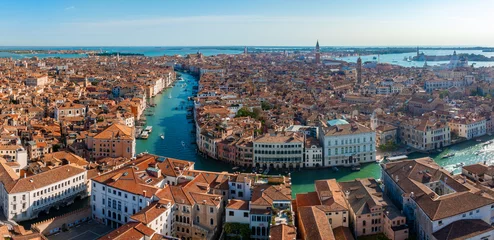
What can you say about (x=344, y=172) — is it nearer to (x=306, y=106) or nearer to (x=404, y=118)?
(x=404, y=118)

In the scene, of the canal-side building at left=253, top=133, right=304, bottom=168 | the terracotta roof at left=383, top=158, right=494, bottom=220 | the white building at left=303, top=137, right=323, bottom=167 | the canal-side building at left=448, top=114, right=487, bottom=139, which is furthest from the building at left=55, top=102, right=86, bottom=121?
the canal-side building at left=448, top=114, right=487, bottom=139

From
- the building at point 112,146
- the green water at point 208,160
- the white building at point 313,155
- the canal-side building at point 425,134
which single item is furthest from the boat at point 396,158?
the building at point 112,146

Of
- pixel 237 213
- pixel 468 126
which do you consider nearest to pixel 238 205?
pixel 237 213

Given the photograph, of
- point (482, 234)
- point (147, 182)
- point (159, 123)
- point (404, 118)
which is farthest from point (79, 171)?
point (404, 118)

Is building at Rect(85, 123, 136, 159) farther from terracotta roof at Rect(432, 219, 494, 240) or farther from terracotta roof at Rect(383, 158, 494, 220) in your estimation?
terracotta roof at Rect(432, 219, 494, 240)

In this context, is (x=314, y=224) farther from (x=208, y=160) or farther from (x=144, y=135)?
(x=144, y=135)

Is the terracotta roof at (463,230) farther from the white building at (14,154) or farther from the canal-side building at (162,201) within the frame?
the white building at (14,154)
